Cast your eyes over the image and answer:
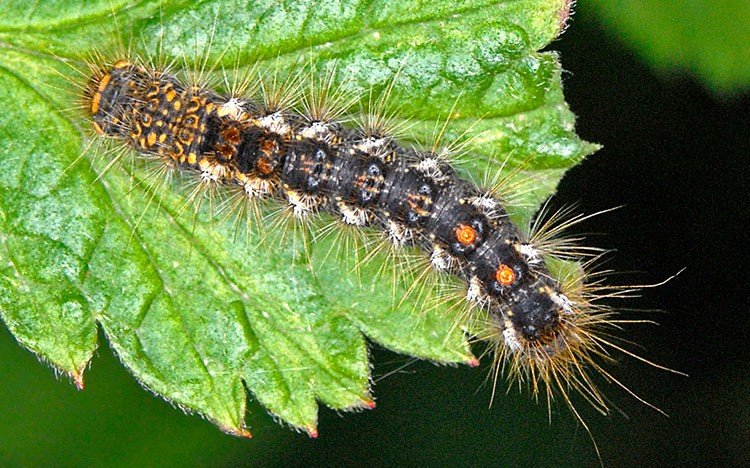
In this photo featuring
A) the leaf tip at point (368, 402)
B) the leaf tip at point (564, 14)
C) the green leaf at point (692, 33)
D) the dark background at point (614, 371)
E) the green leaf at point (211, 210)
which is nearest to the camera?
the leaf tip at point (564, 14)

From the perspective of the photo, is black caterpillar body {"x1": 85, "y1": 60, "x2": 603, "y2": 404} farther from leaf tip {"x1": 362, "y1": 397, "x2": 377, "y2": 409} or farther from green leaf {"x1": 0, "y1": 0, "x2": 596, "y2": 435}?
leaf tip {"x1": 362, "y1": 397, "x2": 377, "y2": 409}

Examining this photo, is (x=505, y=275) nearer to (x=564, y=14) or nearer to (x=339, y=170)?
(x=339, y=170)

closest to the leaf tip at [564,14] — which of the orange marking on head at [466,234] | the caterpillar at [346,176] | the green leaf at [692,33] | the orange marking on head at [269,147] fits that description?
the green leaf at [692,33]

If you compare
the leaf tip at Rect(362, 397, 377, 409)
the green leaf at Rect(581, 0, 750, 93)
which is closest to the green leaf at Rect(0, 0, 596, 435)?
the leaf tip at Rect(362, 397, 377, 409)

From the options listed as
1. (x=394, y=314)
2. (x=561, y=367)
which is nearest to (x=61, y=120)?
(x=394, y=314)

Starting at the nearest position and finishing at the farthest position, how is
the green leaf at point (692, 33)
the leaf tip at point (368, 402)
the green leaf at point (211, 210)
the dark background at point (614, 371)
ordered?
the green leaf at point (211, 210) < the leaf tip at point (368, 402) < the green leaf at point (692, 33) < the dark background at point (614, 371)

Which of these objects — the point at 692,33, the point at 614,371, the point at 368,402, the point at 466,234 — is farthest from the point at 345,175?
the point at 614,371

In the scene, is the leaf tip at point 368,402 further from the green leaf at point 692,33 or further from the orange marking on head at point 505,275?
the green leaf at point 692,33
